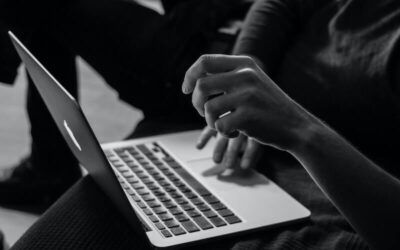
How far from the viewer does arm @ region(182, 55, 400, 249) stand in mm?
693

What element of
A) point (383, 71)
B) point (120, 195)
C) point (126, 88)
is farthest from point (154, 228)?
point (126, 88)

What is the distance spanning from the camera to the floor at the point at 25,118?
186cm

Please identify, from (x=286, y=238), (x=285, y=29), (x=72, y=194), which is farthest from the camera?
(x=285, y=29)

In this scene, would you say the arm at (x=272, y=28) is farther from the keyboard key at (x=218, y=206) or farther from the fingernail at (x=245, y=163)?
the keyboard key at (x=218, y=206)

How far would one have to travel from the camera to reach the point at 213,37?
1.31m

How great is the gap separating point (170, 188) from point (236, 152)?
0.16 m

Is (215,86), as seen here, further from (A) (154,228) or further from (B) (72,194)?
(B) (72,194)

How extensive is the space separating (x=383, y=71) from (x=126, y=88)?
0.58 m

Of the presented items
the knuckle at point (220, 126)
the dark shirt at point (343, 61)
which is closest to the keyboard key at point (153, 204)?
the knuckle at point (220, 126)

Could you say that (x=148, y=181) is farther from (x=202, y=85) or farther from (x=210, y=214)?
(x=202, y=85)

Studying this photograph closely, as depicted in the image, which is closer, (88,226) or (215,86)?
(215,86)

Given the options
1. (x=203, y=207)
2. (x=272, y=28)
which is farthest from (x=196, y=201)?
(x=272, y=28)

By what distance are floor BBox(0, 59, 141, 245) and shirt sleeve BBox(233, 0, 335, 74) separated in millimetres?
781

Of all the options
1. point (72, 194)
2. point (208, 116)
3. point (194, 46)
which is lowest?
point (72, 194)
